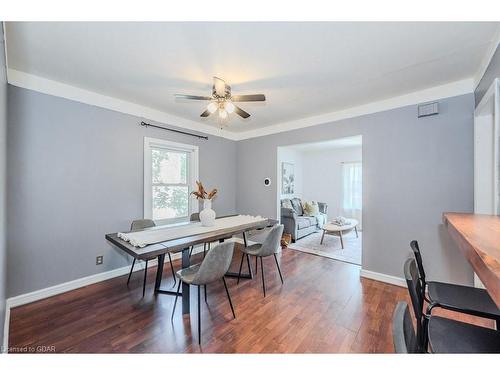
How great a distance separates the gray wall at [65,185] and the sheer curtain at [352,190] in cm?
545

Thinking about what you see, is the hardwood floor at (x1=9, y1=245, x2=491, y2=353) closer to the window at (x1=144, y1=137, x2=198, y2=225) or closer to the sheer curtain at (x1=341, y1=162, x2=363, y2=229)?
the window at (x1=144, y1=137, x2=198, y2=225)

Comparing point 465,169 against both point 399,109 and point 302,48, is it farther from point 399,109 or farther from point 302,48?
point 302,48

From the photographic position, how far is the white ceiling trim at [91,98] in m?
2.22

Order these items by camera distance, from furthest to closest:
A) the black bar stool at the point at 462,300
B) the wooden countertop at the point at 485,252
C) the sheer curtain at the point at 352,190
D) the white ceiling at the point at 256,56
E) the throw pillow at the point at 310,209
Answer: the sheer curtain at the point at 352,190 → the throw pillow at the point at 310,209 → the white ceiling at the point at 256,56 → the black bar stool at the point at 462,300 → the wooden countertop at the point at 485,252

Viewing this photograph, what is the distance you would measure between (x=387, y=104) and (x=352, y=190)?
3.85 meters

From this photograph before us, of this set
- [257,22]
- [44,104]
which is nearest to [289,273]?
[257,22]

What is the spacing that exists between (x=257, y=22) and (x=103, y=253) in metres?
3.15

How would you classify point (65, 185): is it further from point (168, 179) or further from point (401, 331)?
point (401, 331)

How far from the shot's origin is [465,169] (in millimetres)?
2332

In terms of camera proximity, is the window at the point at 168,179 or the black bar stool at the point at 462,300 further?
the window at the point at 168,179

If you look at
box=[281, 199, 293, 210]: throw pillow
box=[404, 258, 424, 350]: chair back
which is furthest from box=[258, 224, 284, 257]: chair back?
box=[281, 199, 293, 210]: throw pillow

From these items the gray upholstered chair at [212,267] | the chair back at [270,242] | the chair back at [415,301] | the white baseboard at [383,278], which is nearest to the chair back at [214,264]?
the gray upholstered chair at [212,267]

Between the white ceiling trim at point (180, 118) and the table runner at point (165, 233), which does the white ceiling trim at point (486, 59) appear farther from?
the table runner at point (165, 233)

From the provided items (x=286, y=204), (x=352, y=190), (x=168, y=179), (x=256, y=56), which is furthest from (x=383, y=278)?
(x=352, y=190)
